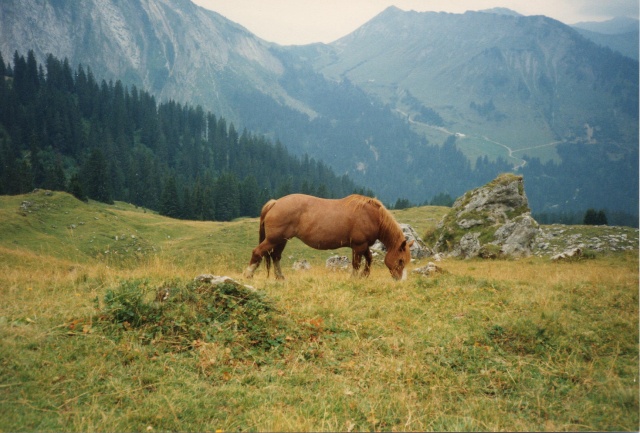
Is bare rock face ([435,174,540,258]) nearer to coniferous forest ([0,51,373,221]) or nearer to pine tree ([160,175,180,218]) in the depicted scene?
coniferous forest ([0,51,373,221])

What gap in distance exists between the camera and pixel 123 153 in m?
113

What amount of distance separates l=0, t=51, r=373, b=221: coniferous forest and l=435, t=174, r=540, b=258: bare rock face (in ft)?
217

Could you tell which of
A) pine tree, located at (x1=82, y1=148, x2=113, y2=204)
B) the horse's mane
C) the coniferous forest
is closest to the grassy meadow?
the horse's mane

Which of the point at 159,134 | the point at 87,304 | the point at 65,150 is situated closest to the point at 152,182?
the point at 65,150

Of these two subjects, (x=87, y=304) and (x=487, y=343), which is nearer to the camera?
(x=487, y=343)

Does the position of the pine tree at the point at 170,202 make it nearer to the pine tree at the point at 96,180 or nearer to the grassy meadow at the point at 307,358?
the pine tree at the point at 96,180

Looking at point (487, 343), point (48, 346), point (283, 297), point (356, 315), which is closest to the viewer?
point (48, 346)

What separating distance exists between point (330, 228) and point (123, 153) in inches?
4665

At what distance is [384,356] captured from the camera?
6434mm

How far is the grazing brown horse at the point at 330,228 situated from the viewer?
12.5m

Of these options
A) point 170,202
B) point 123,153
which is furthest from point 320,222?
point 123,153

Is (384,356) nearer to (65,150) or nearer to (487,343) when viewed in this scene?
(487,343)

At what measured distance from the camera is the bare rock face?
27734 mm

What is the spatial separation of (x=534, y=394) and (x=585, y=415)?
0.63 meters
